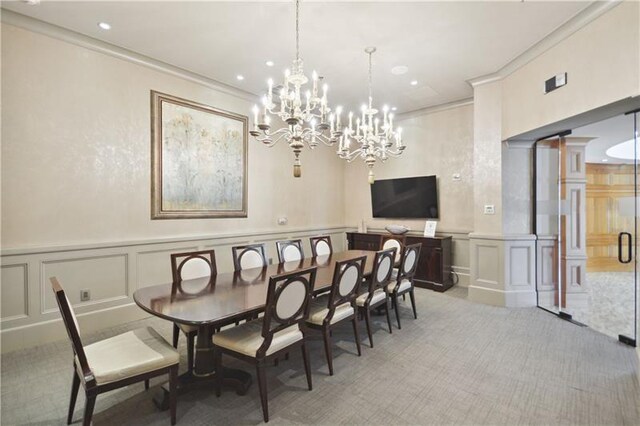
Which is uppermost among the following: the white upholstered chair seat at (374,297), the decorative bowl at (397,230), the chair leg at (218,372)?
the decorative bowl at (397,230)

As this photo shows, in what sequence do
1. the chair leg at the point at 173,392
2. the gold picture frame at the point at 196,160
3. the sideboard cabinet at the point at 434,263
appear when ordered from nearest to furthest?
the chair leg at the point at 173,392
the gold picture frame at the point at 196,160
the sideboard cabinet at the point at 434,263

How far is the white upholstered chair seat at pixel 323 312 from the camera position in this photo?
2604 mm

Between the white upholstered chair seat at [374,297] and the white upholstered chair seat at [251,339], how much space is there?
0.96m

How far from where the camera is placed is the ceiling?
9.25 feet

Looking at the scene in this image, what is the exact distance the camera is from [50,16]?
9.71ft

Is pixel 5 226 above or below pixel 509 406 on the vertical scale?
above

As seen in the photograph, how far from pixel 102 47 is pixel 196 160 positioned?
1570 mm

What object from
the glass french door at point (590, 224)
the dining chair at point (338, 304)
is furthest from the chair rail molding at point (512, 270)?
the dining chair at point (338, 304)

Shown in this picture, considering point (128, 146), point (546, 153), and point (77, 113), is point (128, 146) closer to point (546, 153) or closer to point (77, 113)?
point (77, 113)

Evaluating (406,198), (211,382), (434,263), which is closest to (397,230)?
(406,198)

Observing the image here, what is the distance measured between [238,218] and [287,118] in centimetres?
270

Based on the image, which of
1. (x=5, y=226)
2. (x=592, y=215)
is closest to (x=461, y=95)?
(x=592, y=215)

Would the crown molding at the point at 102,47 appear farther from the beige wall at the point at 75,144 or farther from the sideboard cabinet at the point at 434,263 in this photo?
the sideboard cabinet at the point at 434,263

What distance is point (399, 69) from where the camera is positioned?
159 inches
